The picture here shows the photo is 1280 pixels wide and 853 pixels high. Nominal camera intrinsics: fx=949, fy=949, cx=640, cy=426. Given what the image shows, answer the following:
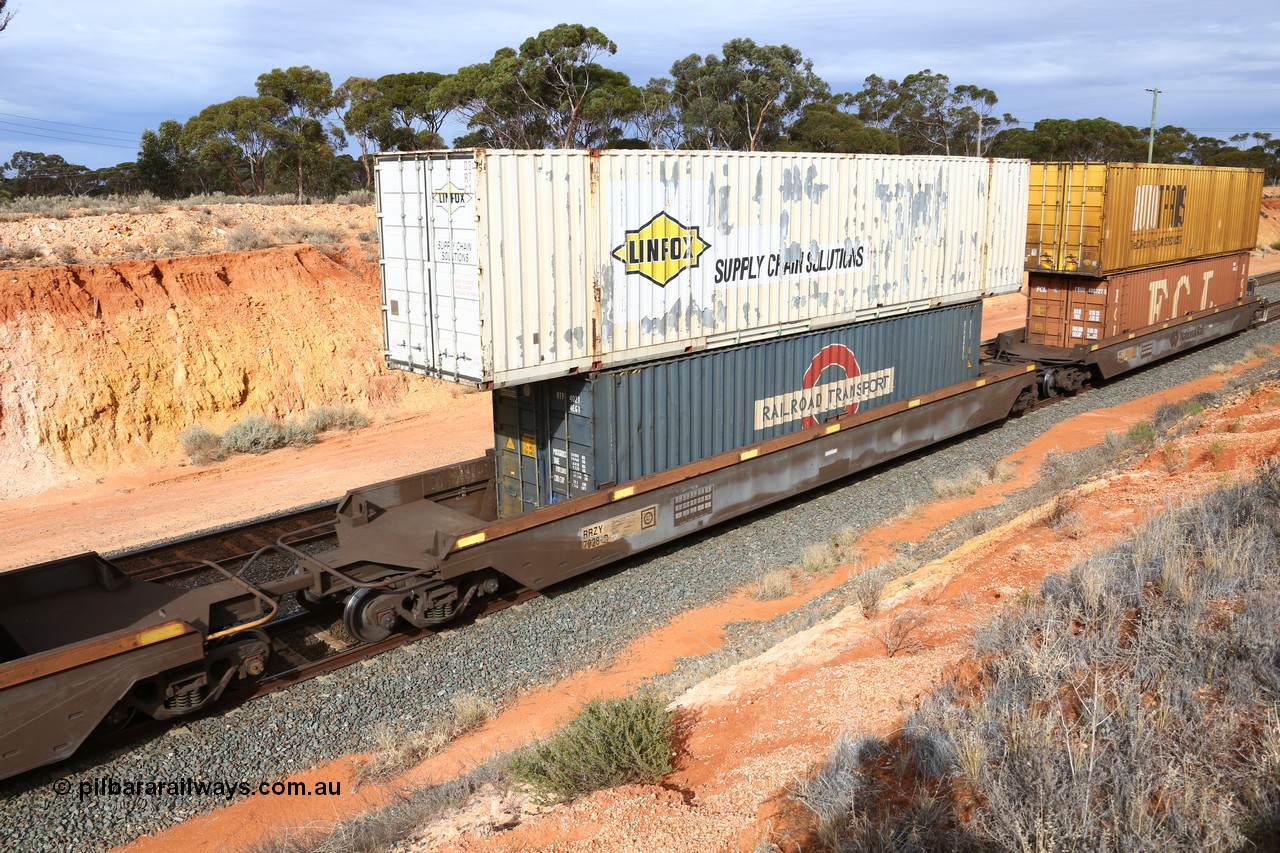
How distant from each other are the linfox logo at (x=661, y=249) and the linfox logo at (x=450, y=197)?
6.05 ft

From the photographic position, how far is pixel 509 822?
18.9ft

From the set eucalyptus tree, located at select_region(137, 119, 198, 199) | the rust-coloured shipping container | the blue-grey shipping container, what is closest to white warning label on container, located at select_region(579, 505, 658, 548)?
the blue-grey shipping container

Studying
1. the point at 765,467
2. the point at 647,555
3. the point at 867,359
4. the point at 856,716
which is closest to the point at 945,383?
the point at 867,359

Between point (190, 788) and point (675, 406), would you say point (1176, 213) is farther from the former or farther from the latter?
point (190, 788)

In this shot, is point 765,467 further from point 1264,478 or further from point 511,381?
point 1264,478

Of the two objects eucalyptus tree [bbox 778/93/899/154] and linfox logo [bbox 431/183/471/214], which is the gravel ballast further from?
eucalyptus tree [bbox 778/93/899/154]

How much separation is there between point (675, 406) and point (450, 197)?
11.8ft

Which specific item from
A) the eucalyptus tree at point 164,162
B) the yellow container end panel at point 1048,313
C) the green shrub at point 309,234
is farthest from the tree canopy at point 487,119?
the yellow container end panel at point 1048,313

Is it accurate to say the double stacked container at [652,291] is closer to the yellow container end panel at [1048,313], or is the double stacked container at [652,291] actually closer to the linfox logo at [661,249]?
the linfox logo at [661,249]

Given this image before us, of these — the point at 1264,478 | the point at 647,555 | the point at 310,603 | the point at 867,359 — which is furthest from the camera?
the point at 867,359

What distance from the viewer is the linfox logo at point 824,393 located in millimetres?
12577

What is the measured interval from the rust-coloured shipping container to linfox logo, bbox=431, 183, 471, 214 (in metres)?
13.1

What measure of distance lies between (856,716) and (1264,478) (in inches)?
204

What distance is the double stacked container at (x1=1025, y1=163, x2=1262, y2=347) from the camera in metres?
17.6
